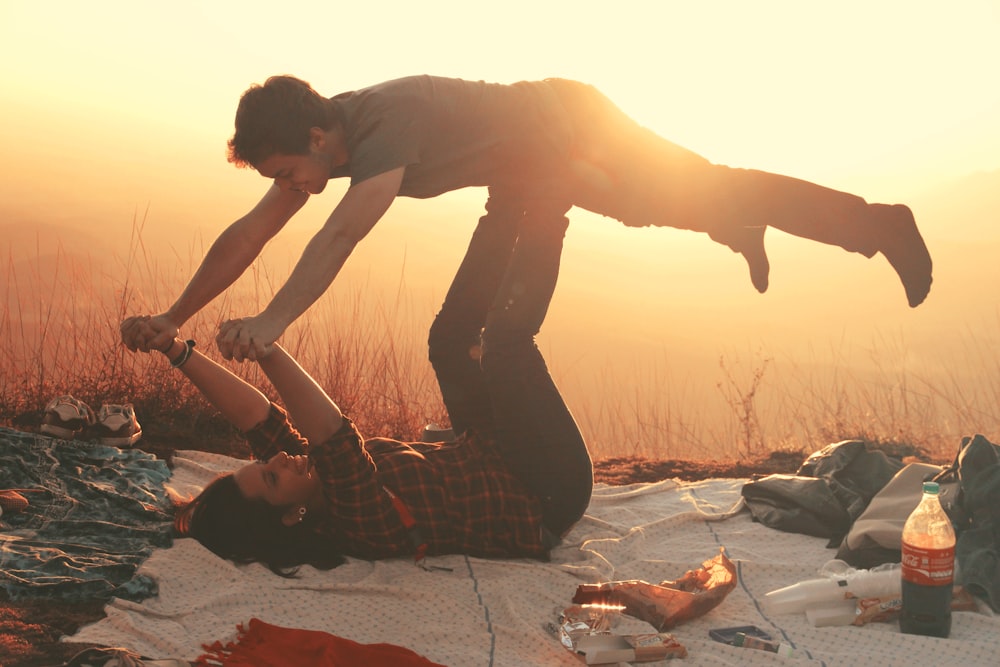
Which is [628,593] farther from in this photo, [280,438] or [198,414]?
[198,414]

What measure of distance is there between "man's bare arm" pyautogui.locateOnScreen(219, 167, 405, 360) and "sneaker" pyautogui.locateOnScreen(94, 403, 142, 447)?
6.28ft

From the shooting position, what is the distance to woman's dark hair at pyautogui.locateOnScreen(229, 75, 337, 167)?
2.69 meters

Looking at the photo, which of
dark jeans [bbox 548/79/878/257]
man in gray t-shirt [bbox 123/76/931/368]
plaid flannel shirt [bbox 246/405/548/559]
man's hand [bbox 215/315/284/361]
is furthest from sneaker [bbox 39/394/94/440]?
dark jeans [bbox 548/79/878/257]

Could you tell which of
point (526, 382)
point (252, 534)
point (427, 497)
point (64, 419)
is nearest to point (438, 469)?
point (427, 497)

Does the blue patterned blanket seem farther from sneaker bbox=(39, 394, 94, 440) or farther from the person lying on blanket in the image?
the person lying on blanket

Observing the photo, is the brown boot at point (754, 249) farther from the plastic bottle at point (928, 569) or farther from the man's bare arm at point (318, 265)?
the man's bare arm at point (318, 265)

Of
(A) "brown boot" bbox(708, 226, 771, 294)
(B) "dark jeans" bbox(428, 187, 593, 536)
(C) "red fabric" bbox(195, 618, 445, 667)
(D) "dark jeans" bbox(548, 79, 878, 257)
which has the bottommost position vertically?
(C) "red fabric" bbox(195, 618, 445, 667)

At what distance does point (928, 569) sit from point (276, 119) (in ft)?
7.02

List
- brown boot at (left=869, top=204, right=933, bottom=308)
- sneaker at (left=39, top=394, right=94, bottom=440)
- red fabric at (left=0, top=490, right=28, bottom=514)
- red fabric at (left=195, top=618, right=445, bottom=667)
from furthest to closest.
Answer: sneaker at (left=39, top=394, right=94, bottom=440) → brown boot at (left=869, top=204, right=933, bottom=308) → red fabric at (left=0, top=490, right=28, bottom=514) → red fabric at (left=195, top=618, right=445, bottom=667)

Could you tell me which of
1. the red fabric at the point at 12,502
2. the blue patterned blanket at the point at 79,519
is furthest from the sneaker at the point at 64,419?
the red fabric at the point at 12,502

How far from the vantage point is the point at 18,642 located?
2412 mm

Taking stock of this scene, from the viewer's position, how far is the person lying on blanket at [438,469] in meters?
2.91

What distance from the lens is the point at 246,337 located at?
2414 mm

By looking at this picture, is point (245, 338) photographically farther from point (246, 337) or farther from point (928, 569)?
point (928, 569)
